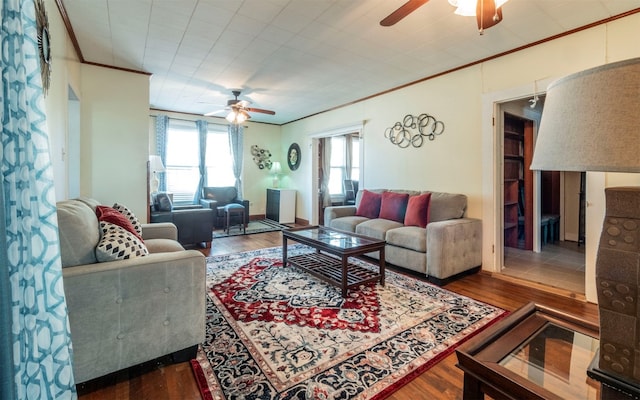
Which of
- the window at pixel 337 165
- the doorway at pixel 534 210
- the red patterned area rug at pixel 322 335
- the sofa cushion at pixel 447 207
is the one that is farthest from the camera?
the window at pixel 337 165

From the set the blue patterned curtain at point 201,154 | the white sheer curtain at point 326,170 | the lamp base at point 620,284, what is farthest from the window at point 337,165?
the lamp base at point 620,284

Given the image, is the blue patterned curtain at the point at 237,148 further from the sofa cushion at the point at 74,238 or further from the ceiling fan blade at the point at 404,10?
the ceiling fan blade at the point at 404,10

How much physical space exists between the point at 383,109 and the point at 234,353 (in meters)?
4.08

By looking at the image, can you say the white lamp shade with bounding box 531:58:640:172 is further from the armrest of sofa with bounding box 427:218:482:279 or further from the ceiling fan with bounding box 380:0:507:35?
the armrest of sofa with bounding box 427:218:482:279

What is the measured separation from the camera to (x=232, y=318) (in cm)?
229

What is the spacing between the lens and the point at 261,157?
24.4 feet

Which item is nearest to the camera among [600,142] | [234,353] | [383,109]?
[600,142]

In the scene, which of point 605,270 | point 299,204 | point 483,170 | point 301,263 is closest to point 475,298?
point 483,170

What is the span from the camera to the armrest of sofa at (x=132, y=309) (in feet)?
4.76

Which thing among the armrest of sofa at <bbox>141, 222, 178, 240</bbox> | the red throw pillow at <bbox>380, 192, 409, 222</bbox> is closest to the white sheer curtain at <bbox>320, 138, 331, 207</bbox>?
the red throw pillow at <bbox>380, 192, 409, 222</bbox>

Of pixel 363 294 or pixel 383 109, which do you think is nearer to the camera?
pixel 363 294

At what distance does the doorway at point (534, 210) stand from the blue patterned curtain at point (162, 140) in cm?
597

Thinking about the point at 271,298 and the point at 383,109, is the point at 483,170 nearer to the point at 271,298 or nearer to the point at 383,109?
the point at 383,109

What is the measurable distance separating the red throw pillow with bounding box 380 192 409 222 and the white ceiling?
64.1 inches
